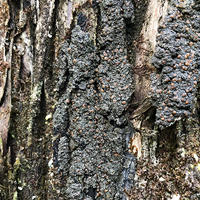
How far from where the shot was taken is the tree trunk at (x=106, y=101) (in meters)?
1.27

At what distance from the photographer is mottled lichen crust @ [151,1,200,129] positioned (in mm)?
1191

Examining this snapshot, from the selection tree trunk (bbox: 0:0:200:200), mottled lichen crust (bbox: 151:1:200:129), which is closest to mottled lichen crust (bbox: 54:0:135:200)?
tree trunk (bbox: 0:0:200:200)

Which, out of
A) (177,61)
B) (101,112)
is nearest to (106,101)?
(101,112)

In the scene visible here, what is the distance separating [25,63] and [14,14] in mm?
404

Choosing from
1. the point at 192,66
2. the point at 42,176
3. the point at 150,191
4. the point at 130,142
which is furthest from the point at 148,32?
the point at 42,176

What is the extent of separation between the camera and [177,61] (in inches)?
47.5

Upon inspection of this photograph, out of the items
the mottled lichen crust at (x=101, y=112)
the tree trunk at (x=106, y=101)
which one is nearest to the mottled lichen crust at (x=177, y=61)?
the tree trunk at (x=106, y=101)

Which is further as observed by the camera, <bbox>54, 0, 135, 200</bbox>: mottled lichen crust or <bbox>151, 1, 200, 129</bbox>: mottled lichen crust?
<bbox>54, 0, 135, 200</bbox>: mottled lichen crust

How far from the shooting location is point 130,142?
1377 millimetres

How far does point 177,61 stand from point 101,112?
2.04 feet

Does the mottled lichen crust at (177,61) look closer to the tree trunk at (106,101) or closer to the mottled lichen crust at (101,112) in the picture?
the tree trunk at (106,101)

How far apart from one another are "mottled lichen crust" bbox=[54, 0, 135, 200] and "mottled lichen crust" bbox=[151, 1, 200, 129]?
24 cm

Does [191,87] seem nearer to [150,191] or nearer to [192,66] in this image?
[192,66]

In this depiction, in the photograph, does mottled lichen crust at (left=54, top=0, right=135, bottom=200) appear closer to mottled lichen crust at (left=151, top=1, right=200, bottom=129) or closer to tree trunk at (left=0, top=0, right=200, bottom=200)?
tree trunk at (left=0, top=0, right=200, bottom=200)
